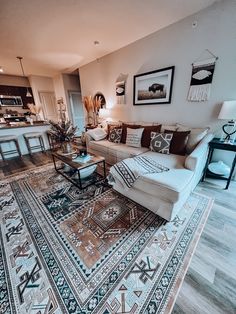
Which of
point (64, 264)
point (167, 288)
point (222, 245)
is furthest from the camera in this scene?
point (222, 245)

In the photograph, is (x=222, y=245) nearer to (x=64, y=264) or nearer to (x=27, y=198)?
(x=64, y=264)

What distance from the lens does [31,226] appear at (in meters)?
1.67

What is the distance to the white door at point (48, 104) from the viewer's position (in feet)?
20.4

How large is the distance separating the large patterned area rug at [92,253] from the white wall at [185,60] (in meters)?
1.62

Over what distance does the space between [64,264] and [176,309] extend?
3.07 ft

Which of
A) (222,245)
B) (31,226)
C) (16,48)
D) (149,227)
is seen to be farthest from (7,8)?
(222,245)

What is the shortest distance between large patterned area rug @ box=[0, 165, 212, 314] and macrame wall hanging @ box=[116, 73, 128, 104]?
106 inches

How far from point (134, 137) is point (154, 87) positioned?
47.3 inches

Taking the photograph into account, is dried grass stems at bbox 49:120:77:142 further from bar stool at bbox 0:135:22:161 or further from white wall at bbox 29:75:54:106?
white wall at bbox 29:75:54:106

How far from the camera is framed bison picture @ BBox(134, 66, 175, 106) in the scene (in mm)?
2852

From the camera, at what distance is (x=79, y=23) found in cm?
243

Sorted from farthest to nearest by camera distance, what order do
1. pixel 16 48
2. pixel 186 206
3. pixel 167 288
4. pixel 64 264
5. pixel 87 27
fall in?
pixel 16 48 → pixel 87 27 → pixel 186 206 → pixel 64 264 → pixel 167 288

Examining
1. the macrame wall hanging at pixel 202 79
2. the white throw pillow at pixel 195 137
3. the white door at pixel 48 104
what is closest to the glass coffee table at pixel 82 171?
the white throw pillow at pixel 195 137

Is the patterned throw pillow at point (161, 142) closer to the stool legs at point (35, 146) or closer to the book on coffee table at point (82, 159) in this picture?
the book on coffee table at point (82, 159)
